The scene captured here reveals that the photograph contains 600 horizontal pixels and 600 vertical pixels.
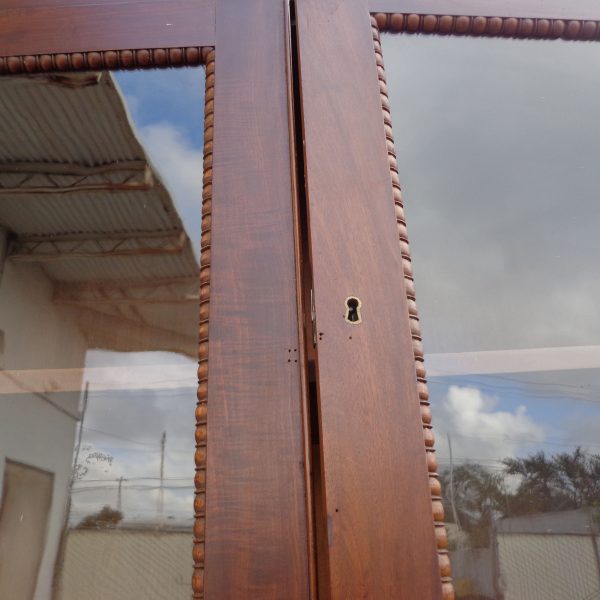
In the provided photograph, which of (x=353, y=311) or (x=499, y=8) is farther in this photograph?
(x=499, y=8)

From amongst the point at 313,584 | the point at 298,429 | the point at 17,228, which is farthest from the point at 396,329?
the point at 17,228

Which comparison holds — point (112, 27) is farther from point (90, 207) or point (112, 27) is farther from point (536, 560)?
point (536, 560)

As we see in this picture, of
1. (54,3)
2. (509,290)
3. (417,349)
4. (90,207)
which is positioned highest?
(54,3)

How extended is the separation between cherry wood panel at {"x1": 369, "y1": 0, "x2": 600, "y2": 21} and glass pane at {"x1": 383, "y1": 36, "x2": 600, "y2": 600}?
0.12 feet

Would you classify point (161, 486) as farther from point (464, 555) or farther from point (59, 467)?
point (464, 555)

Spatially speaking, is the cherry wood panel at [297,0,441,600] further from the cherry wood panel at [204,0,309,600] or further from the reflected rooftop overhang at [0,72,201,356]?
the reflected rooftop overhang at [0,72,201,356]

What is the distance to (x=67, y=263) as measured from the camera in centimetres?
75

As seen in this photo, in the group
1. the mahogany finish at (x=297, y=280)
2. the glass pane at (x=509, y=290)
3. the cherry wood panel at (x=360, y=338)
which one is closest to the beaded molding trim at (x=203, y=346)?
the mahogany finish at (x=297, y=280)

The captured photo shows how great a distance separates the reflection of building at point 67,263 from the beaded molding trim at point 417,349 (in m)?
0.23

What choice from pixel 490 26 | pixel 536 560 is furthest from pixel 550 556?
pixel 490 26

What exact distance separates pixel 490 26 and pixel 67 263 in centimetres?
64

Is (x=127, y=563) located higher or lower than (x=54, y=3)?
lower

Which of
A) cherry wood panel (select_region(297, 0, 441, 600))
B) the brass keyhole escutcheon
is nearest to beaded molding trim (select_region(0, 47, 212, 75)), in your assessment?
cherry wood panel (select_region(297, 0, 441, 600))

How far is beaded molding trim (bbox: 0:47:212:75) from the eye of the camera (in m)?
0.73
